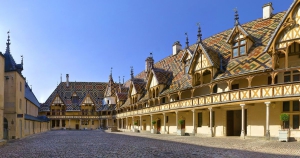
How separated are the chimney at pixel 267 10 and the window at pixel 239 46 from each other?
14.0 feet

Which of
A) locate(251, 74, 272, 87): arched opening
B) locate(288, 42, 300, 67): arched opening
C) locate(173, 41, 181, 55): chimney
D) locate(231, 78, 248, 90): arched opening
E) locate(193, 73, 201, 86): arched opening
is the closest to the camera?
locate(288, 42, 300, 67): arched opening

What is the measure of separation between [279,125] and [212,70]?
7.82m

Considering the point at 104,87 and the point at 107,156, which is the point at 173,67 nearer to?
the point at 107,156

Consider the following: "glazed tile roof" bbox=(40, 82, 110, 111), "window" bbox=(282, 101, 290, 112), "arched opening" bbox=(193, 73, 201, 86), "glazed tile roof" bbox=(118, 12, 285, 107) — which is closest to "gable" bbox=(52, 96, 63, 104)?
"glazed tile roof" bbox=(40, 82, 110, 111)

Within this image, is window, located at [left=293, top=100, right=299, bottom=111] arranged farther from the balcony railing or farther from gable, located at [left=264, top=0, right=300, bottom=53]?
gable, located at [left=264, top=0, right=300, bottom=53]

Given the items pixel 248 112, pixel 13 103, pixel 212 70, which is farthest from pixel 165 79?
pixel 13 103

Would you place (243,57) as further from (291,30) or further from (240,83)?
(291,30)

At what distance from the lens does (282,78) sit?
2161 cm

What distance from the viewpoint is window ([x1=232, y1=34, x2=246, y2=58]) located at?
25.8m

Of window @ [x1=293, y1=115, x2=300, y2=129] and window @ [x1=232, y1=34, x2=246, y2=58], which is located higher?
window @ [x1=232, y1=34, x2=246, y2=58]

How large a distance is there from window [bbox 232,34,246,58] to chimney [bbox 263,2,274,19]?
4.28 m

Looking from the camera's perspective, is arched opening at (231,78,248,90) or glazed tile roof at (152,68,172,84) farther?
glazed tile roof at (152,68,172,84)

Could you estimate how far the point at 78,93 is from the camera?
8269 centimetres

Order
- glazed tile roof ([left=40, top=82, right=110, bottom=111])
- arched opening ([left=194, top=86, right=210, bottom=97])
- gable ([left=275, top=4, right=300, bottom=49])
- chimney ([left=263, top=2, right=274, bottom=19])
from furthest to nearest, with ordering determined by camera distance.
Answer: glazed tile roof ([left=40, top=82, right=110, bottom=111]) < arched opening ([left=194, top=86, right=210, bottom=97]) < chimney ([left=263, top=2, right=274, bottom=19]) < gable ([left=275, top=4, right=300, bottom=49])
